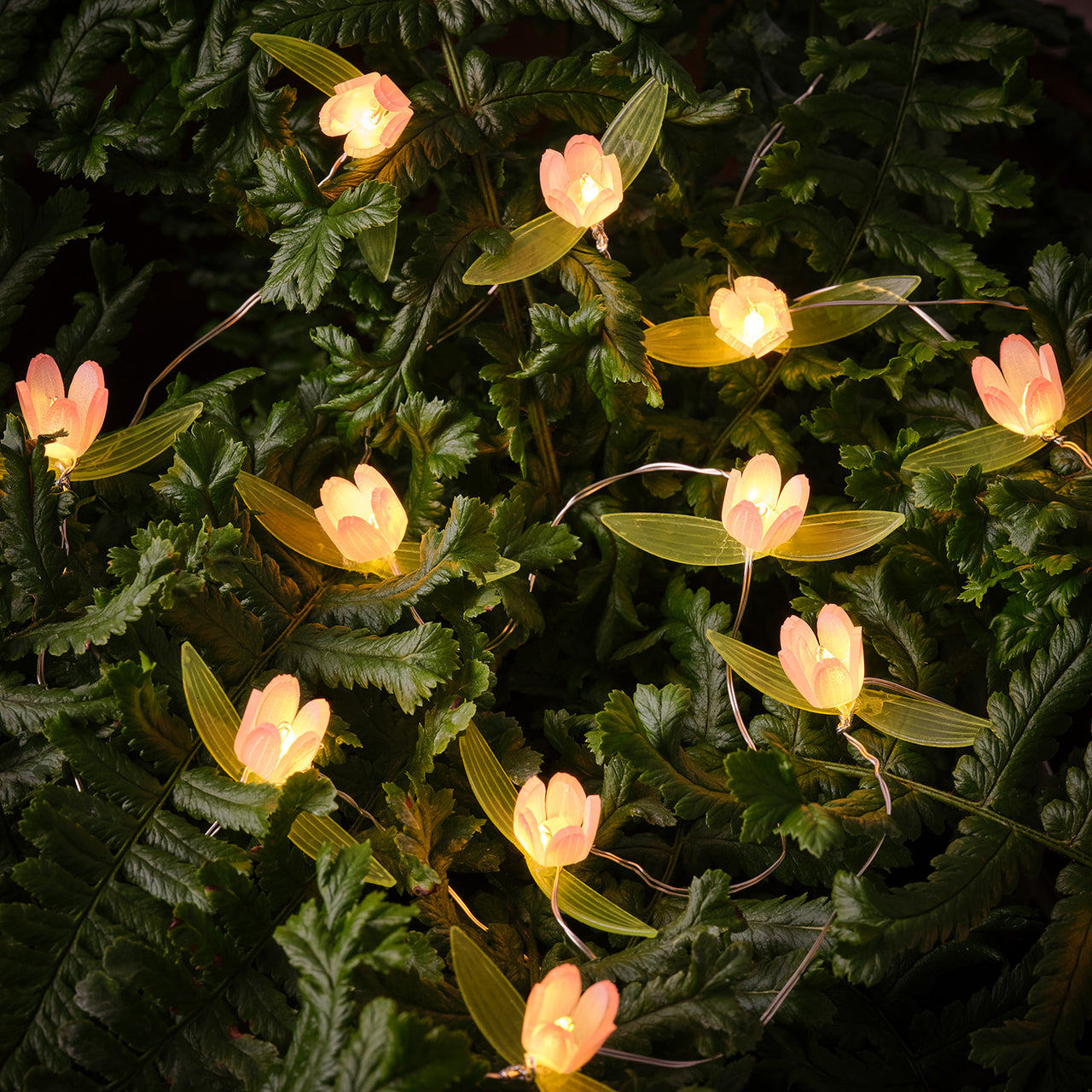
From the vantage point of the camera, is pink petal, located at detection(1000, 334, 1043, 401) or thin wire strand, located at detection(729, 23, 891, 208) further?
thin wire strand, located at detection(729, 23, 891, 208)

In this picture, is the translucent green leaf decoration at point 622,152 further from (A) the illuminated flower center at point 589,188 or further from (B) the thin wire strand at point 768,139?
(B) the thin wire strand at point 768,139

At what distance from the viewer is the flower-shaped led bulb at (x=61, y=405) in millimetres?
1062

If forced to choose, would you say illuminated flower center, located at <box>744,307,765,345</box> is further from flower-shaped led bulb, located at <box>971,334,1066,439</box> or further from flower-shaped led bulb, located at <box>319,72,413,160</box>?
flower-shaped led bulb, located at <box>319,72,413,160</box>

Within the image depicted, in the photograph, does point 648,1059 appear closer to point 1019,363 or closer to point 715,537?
point 715,537

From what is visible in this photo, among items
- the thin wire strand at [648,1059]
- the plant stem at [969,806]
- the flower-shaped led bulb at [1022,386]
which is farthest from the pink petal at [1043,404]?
the thin wire strand at [648,1059]

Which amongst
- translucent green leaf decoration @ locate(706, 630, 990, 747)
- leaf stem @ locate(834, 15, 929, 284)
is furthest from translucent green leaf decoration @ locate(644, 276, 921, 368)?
translucent green leaf decoration @ locate(706, 630, 990, 747)

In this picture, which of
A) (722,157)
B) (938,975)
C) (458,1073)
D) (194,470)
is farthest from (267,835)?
(722,157)

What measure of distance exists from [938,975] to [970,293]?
0.83 m

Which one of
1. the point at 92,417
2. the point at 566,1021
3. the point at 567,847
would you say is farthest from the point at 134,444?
the point at 566,1021

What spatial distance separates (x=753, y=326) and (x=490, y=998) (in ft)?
2.58

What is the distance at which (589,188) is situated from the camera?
42.8 inches

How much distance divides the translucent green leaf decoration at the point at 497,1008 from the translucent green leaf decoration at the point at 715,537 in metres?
0.46

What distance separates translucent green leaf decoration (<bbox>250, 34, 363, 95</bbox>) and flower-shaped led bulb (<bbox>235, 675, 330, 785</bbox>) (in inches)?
26.6

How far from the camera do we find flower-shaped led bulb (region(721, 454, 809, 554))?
1.04 meters
